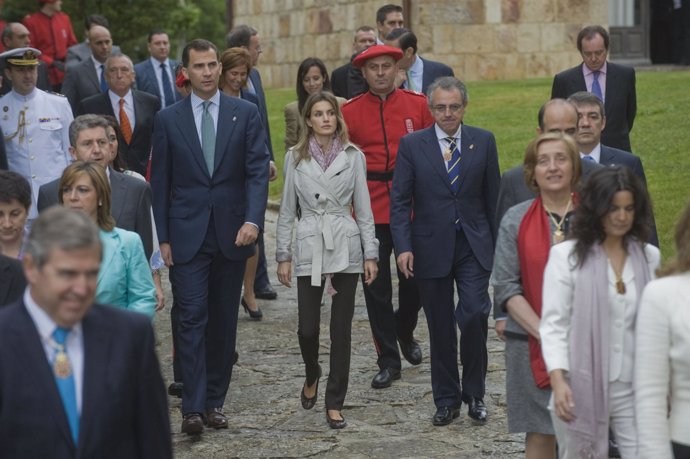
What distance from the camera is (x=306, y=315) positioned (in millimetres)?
8398

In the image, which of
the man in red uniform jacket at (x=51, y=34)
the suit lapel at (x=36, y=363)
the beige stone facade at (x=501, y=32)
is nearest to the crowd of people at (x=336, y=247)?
the suit lapel at (x=36, y=363)

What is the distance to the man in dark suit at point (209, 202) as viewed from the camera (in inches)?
330

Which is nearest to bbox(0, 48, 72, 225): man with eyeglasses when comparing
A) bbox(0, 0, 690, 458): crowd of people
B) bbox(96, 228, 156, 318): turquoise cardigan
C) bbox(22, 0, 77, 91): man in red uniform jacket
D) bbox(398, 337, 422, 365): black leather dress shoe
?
bbox(0, 0, 690, 458): crowd of people

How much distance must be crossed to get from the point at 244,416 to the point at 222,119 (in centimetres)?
176

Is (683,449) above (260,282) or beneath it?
above

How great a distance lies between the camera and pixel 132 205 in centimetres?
746

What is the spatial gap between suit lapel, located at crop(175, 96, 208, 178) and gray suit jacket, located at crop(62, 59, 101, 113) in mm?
4442

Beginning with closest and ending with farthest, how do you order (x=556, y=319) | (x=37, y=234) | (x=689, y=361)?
(x=37, y=234) < (x=689, y=361) < (x=556, y=319)

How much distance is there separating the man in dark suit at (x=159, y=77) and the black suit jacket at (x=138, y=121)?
2500 millimetres

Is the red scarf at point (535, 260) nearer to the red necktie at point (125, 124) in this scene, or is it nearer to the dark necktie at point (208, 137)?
the dark necktie at point (208, 137)

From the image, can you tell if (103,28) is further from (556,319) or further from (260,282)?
(556,319)

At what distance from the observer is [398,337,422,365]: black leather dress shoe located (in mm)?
9812

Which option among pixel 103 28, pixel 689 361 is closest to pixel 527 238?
Result: pixel 689 361

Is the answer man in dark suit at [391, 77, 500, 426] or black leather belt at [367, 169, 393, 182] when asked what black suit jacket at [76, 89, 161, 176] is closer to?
black leather belt at [367, 169, 393, 182]
